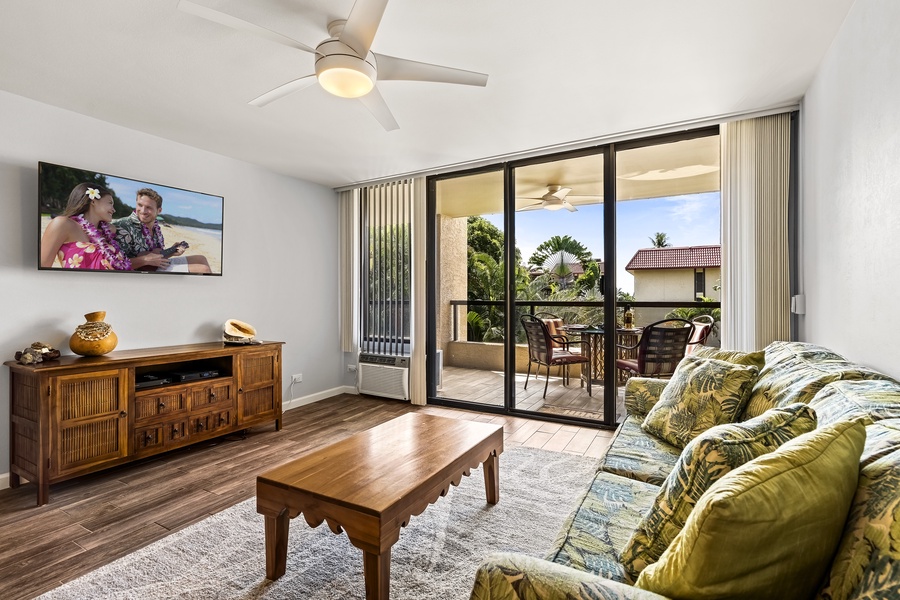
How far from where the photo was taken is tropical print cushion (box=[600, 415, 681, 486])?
1776mm

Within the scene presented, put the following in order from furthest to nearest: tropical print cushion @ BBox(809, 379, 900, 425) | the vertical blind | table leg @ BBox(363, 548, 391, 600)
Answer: the vertical blind, table leg @ BBox(363, 548, 391, 600), tropical print cushion @ BBox(809, 379, 900, 425)

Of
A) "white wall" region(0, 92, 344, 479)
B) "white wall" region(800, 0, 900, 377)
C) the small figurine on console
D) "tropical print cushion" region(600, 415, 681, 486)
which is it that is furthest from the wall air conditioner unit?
"white wall" region(800, 0, 900, 377)

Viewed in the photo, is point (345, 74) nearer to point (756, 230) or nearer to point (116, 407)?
point (116, 407)

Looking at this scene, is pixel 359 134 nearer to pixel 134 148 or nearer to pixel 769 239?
pixel 134 148

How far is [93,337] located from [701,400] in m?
3.64

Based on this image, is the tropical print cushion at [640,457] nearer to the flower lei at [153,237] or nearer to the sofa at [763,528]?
the sofa at [763,528]

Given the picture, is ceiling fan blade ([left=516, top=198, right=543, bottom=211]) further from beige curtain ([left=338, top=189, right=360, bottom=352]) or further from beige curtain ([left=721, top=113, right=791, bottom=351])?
beige curtain ([left=721, top=113, right=791, bottom=351])

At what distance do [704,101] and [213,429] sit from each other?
423cm

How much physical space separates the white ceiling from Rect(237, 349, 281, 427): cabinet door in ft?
5.89

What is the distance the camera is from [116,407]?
2.82 m

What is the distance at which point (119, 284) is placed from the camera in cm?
333

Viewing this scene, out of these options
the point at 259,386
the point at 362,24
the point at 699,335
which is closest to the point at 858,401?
the point at 362,24

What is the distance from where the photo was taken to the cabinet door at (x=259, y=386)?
143 inches

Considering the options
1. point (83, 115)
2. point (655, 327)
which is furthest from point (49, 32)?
point (655, 327)
